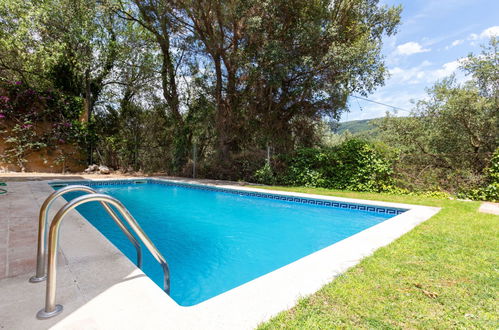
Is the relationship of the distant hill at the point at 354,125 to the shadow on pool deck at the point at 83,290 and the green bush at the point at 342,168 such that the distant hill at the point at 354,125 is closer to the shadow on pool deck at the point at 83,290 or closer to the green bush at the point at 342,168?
the green bush at the point at 342,168

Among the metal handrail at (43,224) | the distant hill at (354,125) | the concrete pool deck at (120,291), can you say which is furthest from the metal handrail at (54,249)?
the distant hill at (354,125)

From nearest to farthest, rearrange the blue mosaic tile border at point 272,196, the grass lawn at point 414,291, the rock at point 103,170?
the grass lawn at point 414,291 < the blue mosaic tile border at point 272,196 < the rock at point 103,170

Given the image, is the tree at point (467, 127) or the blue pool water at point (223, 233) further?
the tree at point (467, 127)

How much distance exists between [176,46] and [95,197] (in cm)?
1253

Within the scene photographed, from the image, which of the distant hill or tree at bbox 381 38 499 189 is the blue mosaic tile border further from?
the distant hill

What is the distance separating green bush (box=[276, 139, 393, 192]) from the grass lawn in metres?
4.92

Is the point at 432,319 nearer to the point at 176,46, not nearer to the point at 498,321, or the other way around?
the point at 498,321

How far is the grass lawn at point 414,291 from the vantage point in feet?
5.67

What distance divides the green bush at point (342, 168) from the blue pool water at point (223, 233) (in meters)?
2.44

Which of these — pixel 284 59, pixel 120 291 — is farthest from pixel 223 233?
pixel 284 59

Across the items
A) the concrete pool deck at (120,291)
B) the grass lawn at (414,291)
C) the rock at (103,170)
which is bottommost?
the concrete pool deck at (120,291)

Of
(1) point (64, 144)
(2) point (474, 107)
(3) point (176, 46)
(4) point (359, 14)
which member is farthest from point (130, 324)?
(1) point (64, 144)

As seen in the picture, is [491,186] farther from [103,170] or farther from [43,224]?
[103,170]

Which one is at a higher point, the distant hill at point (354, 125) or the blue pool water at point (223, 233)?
the distant hill at point (354, 125)
